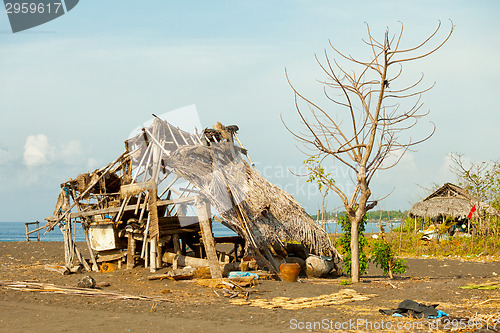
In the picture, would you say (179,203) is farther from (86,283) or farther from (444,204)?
(444,204)

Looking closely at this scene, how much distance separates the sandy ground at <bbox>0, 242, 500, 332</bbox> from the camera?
308 inches

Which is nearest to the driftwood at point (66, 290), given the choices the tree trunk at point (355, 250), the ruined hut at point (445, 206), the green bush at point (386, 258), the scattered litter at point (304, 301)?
the scattered litter at point (304, 301)

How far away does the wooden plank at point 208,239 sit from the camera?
1239 cm

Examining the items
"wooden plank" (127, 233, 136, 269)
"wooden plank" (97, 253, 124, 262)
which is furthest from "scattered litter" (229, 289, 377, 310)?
"wooden plank" (97, 253, 124, 262)

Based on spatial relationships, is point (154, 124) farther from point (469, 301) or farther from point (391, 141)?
point (469, 301)

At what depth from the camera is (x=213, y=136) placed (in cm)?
1451

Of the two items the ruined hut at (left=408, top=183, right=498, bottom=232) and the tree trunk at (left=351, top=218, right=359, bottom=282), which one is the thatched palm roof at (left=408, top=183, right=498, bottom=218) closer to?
the ruined hut at (left=408, top=183, right=498, bottom=232)

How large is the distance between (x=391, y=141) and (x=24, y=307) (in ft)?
30.1

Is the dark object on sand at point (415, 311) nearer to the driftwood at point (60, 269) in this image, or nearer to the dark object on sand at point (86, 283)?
the dark object on sand at point (86, 283)

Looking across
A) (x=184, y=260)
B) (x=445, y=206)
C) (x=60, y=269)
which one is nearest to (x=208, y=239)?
(x=184, y=260)

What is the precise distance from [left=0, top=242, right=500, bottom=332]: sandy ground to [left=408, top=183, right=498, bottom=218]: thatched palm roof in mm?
15847

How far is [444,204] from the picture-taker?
28188 mm

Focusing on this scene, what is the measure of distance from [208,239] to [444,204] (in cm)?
1986

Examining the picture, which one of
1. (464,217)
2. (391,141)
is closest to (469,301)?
(391,141)
